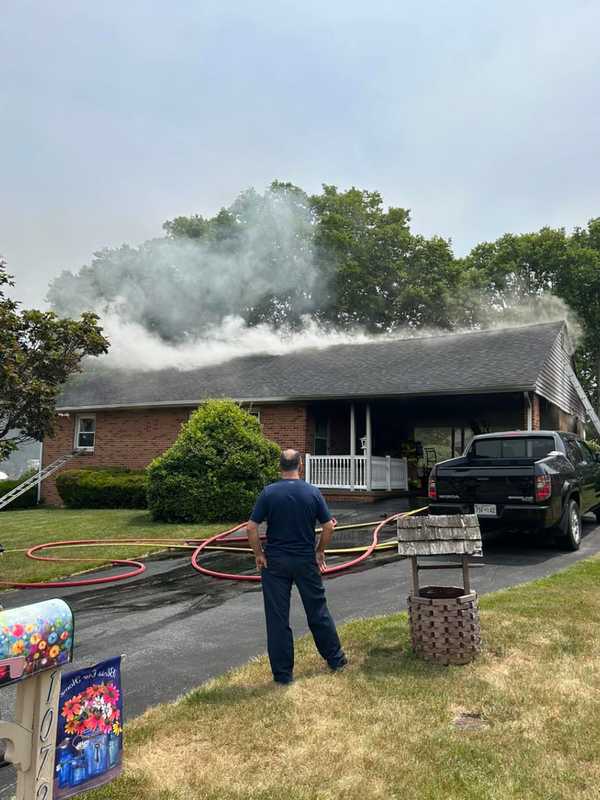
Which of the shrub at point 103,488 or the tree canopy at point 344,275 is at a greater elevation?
the tree canopy at point 344,275

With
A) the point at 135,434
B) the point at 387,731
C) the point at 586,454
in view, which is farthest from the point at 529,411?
the point at 387,731

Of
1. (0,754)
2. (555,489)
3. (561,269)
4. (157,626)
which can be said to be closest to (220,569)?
(157,626)

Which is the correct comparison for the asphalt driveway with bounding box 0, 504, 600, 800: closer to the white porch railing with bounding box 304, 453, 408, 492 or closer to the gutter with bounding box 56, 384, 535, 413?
the gutter with bounding box 56, 384, 535, 413

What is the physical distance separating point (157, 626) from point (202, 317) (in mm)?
33547

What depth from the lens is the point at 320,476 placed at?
56.6 ft

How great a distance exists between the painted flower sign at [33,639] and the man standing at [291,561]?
78.1 inches

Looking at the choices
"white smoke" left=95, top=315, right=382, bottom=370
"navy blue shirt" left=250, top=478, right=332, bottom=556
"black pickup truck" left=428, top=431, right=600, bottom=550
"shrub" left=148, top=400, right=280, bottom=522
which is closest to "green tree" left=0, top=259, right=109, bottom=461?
"shrub" left=148, top=400, right=280, bottom=522

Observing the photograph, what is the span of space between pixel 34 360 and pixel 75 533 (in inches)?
188

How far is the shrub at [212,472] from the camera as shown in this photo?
1327 centimetres

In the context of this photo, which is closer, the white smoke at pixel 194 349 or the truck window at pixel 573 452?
the truck window at pixel 573 452

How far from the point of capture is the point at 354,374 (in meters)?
18.2

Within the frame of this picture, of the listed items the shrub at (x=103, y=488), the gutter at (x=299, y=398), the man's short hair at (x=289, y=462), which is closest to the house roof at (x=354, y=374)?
the gutter at (x=299, y=398)

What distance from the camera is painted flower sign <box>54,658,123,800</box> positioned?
8.66 feet

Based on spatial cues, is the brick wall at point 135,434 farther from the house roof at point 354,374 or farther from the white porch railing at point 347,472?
the white porch railing at point 347,472
